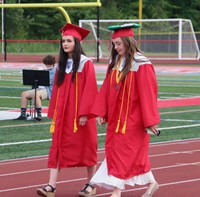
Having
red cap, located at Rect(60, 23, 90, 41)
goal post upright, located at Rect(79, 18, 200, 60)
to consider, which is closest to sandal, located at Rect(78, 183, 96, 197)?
red cap, located at Rect(60, 23, 90, 41)

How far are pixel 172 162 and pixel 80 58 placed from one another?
115 inches

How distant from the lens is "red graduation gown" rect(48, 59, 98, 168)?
901 cm

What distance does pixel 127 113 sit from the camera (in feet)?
27.9

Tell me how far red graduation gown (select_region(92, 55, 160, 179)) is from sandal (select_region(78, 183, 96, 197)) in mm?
657

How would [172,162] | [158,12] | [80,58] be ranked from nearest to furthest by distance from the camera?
[80,58] < [172,162] < [158,12]

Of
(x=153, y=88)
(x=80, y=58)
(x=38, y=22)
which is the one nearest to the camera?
(x=153, y=88)

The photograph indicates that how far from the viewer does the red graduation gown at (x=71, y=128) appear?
9.01 meters

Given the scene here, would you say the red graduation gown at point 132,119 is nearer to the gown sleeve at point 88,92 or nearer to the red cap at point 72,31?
the gown sleeve at point 88,92

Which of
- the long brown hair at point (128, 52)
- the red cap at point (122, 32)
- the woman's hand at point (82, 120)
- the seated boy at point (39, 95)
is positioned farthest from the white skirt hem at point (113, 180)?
the seated boy at point (39, 95)

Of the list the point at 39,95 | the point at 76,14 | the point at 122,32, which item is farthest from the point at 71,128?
the point at 76,14

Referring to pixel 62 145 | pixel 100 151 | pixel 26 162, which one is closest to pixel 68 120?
pixel 62 145

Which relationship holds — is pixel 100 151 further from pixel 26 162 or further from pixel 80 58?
pixel 80 58

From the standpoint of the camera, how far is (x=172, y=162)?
11484 mm

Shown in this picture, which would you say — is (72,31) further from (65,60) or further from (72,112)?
(72,112)
